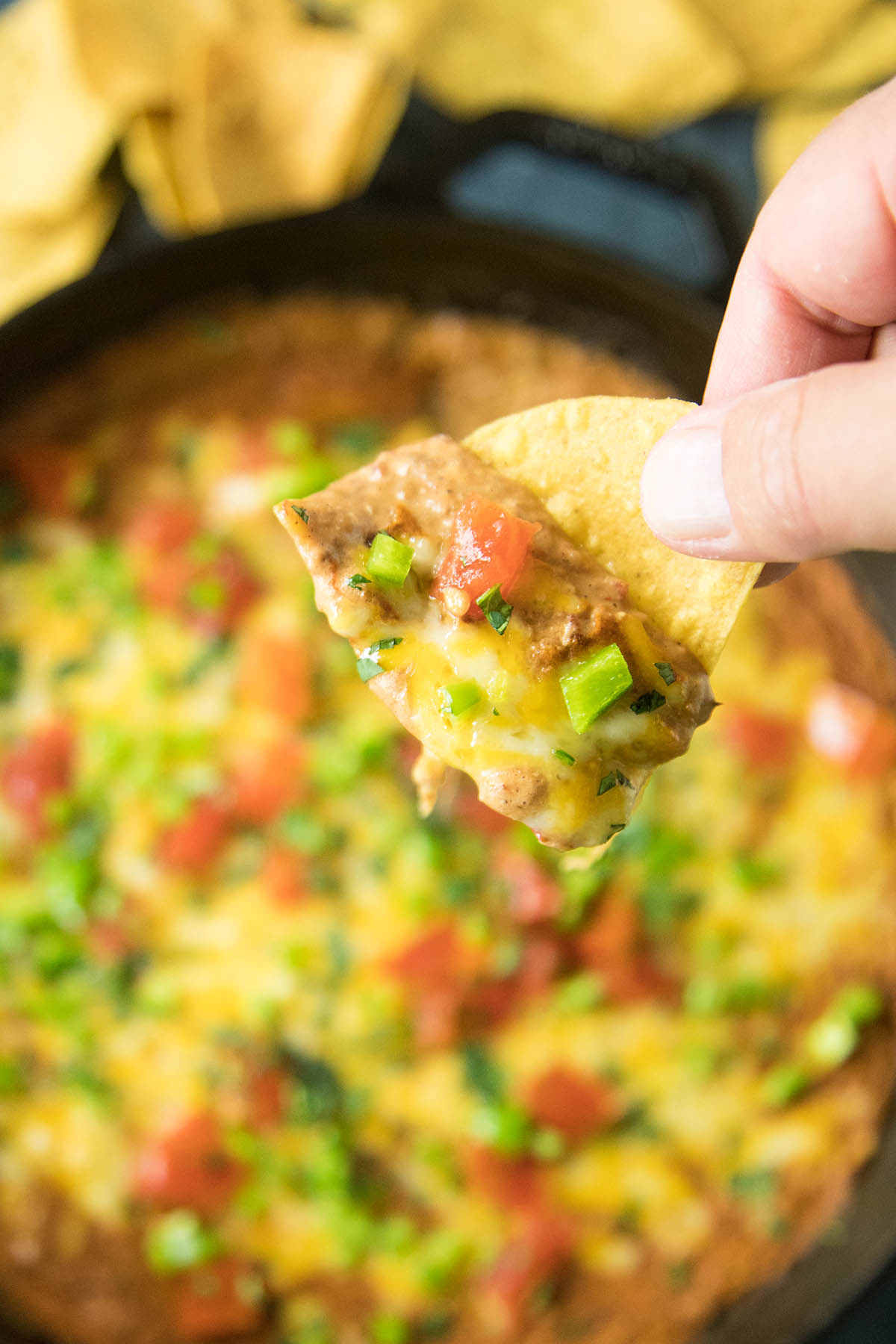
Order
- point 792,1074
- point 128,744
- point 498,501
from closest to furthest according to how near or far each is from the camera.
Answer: point 498,501 < point 792,1074 < point 128,744

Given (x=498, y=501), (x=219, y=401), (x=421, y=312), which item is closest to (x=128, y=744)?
(x=219, y=401)

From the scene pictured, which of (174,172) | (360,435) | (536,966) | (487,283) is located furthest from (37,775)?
(487,283)

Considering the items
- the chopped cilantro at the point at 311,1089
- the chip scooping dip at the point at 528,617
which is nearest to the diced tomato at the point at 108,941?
the chopped cilantro at the point at 311,1089

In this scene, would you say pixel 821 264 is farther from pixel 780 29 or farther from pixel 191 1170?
pixel 191 1170

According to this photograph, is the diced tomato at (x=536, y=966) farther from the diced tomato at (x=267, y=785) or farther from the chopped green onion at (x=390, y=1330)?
the chopped green onion at (x=390, y=1330)

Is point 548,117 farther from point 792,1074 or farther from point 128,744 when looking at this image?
point 792,1074

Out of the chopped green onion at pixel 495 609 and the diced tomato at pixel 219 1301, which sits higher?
the chopped green onion at pixel 495 609
